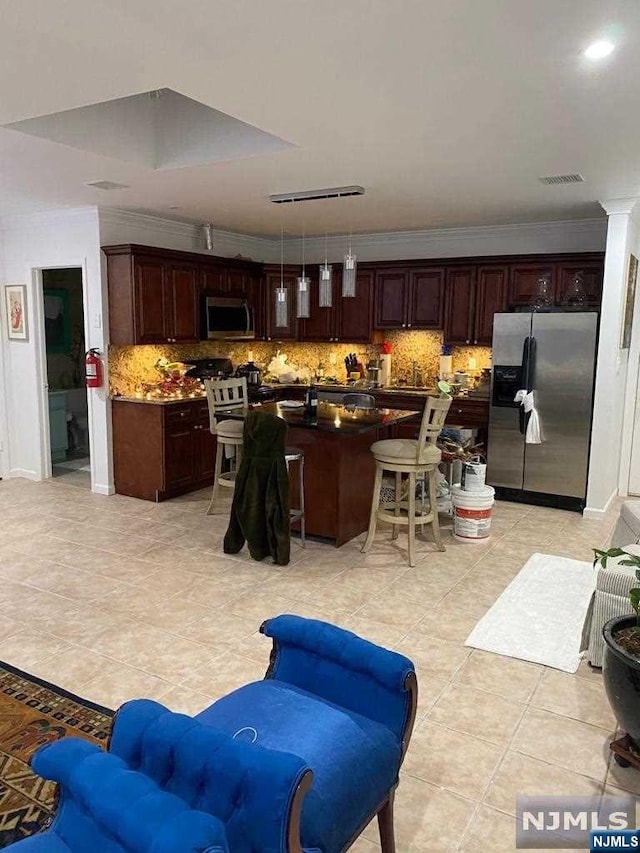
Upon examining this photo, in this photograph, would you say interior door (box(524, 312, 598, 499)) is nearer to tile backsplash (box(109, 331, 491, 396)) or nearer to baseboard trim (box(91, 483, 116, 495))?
tile backsplash (box(109, 331, 491, 396))

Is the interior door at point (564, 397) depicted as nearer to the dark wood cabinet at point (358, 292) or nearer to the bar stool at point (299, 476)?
the dark wood cabinet at point (358, 292)

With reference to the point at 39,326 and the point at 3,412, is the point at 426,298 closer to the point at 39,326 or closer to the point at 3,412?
the point at 39,326

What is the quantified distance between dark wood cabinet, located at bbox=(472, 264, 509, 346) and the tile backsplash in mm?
327

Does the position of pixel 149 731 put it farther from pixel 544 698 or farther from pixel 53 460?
pixel 53 460

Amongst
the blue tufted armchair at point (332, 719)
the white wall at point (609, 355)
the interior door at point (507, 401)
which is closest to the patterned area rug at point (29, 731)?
the blue tufted armchair at point (332, 719)

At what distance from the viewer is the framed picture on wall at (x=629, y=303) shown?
5.90 metres

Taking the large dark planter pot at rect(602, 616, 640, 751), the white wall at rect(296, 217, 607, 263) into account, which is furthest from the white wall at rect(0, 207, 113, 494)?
the large dark planter pot at rect(602, 616, 640, 751)

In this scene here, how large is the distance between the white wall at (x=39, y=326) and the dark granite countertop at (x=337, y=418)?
1742 millimetres

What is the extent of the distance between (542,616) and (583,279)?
379cm

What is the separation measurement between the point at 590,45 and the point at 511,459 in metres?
4.36

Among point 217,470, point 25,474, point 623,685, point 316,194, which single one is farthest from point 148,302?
point 623,685

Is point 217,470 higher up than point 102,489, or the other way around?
point 217,470

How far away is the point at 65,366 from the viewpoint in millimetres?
8297

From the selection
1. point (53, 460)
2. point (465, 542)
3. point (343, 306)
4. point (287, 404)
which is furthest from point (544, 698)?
point (53, 460)
